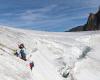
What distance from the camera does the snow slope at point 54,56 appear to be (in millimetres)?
19766

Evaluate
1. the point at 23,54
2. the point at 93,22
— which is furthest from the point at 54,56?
the point at 93,22

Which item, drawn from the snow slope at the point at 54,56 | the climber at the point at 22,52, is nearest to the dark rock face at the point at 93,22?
the snow slope at the point at 54,56

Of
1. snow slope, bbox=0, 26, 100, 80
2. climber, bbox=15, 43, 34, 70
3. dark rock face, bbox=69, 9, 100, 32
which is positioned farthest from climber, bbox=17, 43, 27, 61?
dark rock face, bbox=69, 9, 100, 32

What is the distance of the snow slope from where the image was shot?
1977 centimetres

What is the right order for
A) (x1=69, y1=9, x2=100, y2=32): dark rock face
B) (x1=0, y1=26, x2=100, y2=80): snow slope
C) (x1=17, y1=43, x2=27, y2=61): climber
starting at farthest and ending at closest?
(x1=69, y1=9, x2=100, y2=32): dark rock face, (x1=0, y1=26, x2=100, y2=80): snow slope, (x1=17, y1=43, x2=27, y2=61): climber

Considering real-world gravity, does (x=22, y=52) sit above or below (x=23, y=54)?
above

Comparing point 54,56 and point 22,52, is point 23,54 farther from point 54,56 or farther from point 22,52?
point 54,56

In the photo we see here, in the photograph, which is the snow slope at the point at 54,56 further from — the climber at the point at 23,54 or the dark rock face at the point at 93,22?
the dark rock face at the point at 93,22

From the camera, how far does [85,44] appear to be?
83.7ft

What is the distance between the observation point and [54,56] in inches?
912

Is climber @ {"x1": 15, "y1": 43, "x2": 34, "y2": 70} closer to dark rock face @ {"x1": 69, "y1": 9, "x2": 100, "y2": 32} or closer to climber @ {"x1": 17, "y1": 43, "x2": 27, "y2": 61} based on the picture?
climber @ {"x1": 17, "y1": 43, "x2": 27, "y2": 61}

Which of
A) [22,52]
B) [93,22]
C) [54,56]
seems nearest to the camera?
[22,52]

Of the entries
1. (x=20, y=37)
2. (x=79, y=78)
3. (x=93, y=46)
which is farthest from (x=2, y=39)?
(x=93, y=46)

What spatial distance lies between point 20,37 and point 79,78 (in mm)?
4557
